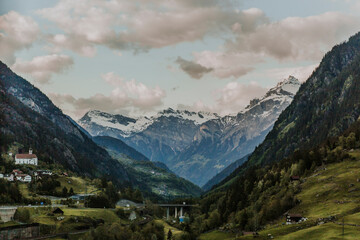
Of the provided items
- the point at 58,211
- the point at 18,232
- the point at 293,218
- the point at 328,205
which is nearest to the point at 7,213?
the point at 58,211

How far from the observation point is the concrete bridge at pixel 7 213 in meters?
180

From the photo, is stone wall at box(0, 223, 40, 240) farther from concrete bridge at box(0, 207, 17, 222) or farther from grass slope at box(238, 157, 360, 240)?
grass slope at box(238, 157, 360, 240)

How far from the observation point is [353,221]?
11306 centimetres

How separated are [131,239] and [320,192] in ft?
254

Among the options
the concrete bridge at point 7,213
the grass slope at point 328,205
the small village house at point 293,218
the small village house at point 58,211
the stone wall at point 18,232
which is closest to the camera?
the grass slope at point 328,205

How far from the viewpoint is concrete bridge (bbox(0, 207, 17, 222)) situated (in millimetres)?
179625

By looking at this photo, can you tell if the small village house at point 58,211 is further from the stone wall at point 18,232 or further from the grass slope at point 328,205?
the grass slope at point 328,205

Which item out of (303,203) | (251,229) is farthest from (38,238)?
(303,203)

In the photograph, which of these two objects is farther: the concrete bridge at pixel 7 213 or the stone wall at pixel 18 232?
the concrete bridge at pixel 7 213


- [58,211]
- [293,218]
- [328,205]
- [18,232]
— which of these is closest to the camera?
[293,218]

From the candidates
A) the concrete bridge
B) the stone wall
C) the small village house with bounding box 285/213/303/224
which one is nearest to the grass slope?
the small village house with bounding box 285/213/303/224

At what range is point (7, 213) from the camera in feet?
603

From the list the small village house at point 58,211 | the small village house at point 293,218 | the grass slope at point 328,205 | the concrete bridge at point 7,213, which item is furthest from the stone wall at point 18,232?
the small village house at point 293,218

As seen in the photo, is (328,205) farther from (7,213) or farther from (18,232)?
(7,213)
